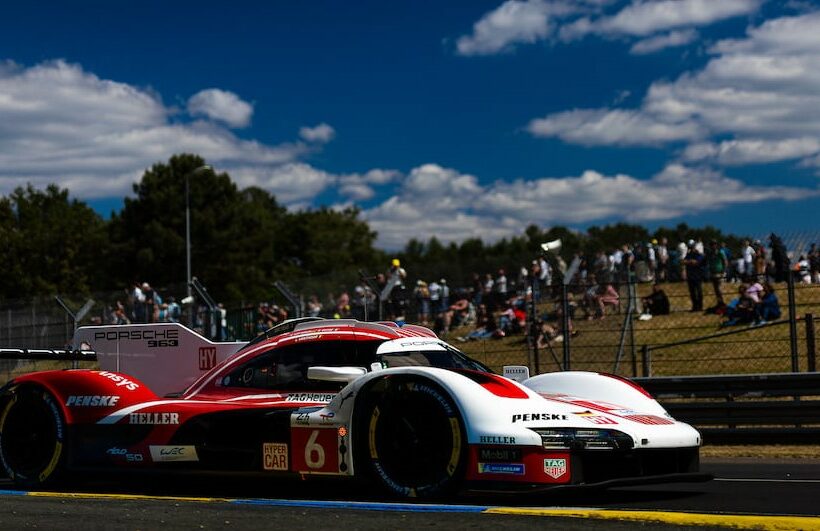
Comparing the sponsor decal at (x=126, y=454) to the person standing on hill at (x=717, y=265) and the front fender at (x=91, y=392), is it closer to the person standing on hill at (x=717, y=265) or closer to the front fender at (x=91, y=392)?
the front fender at (x=91, y=392)

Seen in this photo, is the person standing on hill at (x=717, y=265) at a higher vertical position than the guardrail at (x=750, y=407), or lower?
higher

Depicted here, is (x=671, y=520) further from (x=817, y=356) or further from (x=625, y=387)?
(x=817, y=356)

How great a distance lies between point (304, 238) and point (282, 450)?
88.5m

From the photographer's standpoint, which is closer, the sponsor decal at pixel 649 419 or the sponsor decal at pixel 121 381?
the sponsor decal at pixel 649 419

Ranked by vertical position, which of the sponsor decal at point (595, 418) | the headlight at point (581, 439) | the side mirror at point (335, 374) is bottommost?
the headlight at point (581, 439)

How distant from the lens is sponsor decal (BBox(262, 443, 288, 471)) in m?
6.84

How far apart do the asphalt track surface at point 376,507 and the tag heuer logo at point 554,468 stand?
176mm

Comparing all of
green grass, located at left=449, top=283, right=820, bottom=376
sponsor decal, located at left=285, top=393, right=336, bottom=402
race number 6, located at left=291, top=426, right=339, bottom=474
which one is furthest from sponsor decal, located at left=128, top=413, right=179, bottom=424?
green grass, located at left=449, top=283, right=820, bottom=376

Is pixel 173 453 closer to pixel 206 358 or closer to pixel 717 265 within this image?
pixel 206 358

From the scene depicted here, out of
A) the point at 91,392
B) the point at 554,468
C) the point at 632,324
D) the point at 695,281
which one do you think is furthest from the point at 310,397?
the point at 695,281

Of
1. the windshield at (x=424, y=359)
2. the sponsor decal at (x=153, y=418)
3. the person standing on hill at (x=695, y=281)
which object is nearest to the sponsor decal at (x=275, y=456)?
the sponsor decal at (x=153, y=418)

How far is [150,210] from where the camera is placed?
2630 inches

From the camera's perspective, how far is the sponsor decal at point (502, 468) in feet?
19.8

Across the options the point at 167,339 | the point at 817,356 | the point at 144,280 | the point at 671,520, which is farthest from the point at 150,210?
the point at 671,520
